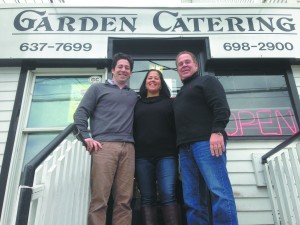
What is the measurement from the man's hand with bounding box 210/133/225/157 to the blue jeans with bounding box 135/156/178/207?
461 mm

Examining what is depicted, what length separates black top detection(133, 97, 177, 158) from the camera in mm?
2499

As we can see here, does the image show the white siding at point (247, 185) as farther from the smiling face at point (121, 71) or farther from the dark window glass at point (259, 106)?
the smiling face at point (121, 71)

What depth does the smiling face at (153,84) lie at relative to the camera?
2764 millimetres

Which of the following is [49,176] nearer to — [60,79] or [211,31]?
[60,79]

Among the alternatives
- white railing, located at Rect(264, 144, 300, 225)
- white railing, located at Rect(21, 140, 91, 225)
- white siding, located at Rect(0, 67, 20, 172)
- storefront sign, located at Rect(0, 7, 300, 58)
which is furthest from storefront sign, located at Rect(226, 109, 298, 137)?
white siding, located at Rect(0, 67, 20, 172)

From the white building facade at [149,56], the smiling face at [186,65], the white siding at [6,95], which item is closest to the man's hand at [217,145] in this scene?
the smiling face at [186,65]

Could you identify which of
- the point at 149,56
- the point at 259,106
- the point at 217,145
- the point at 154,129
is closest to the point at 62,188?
the point at 154,129

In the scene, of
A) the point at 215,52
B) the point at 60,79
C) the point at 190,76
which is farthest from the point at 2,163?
the point at 215,52

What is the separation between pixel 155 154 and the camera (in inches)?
97.5

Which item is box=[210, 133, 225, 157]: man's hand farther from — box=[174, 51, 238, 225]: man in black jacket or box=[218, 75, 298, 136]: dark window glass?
box=[218, 75, 298, 136]: dark window glass

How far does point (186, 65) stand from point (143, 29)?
1.19m

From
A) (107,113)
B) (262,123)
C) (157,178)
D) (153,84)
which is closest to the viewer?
(157,178)

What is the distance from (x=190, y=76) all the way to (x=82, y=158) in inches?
45.0

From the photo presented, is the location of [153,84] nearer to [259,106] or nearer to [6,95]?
[259,106]
